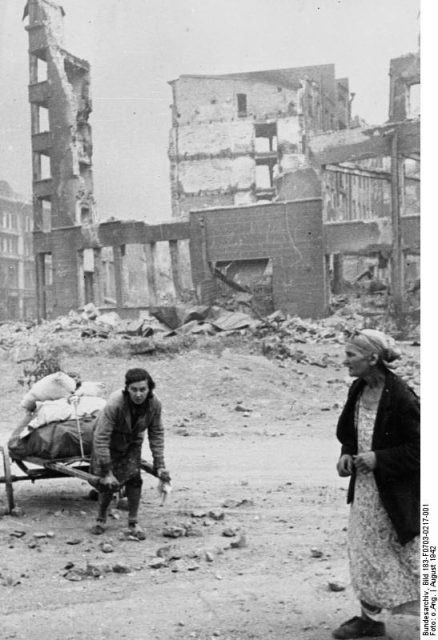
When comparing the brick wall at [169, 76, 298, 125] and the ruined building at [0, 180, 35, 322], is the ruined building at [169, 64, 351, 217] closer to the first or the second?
the brick wall at [169, 76, 298, 125]

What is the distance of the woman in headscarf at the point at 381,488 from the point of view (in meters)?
3.37

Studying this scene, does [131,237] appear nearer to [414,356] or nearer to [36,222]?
[36,222]

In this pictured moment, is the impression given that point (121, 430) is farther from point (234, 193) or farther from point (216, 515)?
point (234, 193)

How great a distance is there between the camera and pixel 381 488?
11.2 feet

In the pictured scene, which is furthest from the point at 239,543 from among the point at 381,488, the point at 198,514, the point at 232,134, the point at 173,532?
the point at 232,134

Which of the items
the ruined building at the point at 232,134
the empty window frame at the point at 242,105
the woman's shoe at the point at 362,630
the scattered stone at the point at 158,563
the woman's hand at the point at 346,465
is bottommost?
the scattered stone at the point at 158,563

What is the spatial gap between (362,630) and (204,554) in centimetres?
149

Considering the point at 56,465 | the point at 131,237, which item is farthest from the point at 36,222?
the point at 56,465

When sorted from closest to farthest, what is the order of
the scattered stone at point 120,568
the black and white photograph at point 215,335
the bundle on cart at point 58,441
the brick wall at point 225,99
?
the black and white photograph at point 215,335 < the scattered stone at point 120,568 < the bundle on cart at point 58,441 < the brick wall at point 225,99

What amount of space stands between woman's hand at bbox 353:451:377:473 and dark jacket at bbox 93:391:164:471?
2.10m

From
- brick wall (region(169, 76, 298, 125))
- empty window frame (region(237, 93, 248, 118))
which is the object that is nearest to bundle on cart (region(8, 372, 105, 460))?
brick wall (region(169, 76, 298, 125))

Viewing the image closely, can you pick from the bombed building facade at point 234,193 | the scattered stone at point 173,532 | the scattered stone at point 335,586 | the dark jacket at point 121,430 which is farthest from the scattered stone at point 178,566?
the bombed building facade at point 234,193

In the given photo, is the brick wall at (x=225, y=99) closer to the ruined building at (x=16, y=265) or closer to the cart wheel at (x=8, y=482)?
the ruined building at (x=16, y=265)

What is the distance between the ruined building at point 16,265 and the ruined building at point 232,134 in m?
6.53
